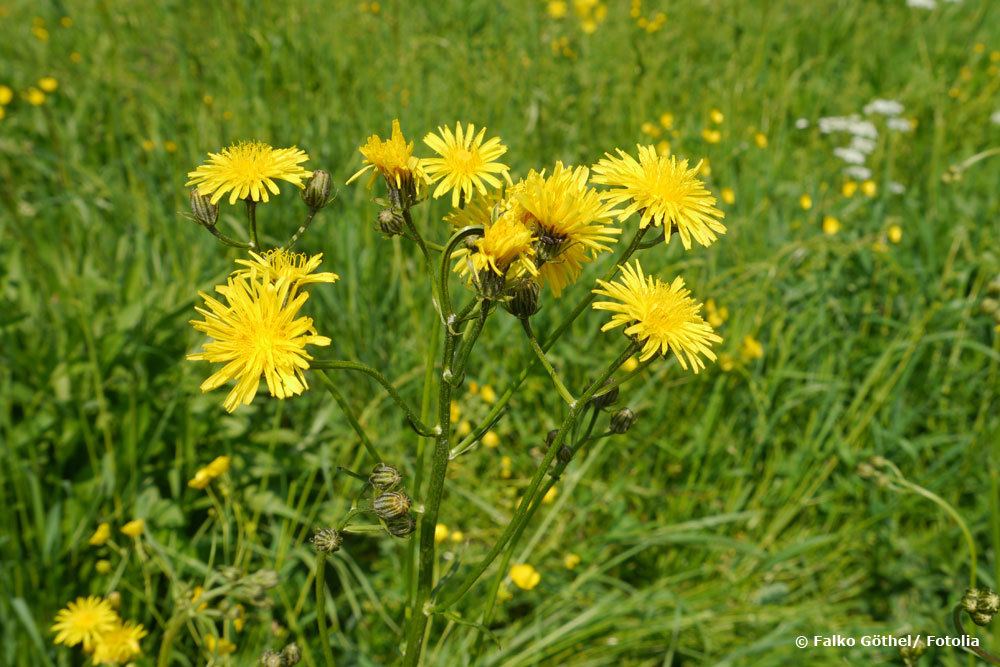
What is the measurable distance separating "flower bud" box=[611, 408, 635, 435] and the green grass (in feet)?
1.55

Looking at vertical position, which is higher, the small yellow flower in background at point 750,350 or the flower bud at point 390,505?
the small yellow flower in background at point 750,350

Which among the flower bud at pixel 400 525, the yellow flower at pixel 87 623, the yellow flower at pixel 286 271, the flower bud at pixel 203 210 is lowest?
the yellow flower at pixel 87 623

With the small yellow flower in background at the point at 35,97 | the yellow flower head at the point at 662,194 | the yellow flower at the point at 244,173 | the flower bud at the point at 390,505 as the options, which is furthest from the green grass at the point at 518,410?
the yellow flower head at the point at 662,194

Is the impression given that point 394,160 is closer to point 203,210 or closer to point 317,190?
point 317,190

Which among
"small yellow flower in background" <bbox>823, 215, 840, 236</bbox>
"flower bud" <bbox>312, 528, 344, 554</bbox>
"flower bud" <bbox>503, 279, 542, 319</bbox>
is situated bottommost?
"flower bud" <bbox>312, 528, 344, 554</bbox>

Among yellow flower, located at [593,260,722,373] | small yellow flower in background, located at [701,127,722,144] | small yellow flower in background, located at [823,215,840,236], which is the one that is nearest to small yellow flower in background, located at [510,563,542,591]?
yellow flower, located at [593,260,722,373]

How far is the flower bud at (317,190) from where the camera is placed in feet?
3.38

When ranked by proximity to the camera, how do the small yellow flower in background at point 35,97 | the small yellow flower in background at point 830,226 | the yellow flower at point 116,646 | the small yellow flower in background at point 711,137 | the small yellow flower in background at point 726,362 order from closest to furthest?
the yellow flower at point 116,646
the small yellow flower in background at point 726,362
the small yellow flower in background at point 830,226
the small yellow flower in background at point 35,97
the small yellow flower in background at point 711,137

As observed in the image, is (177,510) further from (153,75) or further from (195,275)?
Answer: (153,75)

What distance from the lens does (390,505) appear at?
90 cm

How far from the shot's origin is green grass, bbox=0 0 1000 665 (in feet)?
5.74

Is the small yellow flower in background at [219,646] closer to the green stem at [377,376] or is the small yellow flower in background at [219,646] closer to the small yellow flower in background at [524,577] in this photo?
the small yellow flower in background at [524,577]

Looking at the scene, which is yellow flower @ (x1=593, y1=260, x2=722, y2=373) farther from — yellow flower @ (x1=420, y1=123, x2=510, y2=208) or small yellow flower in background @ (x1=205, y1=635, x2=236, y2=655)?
small yellow flower in background @ (x1=205, y1=635, x2=236, y2=655)

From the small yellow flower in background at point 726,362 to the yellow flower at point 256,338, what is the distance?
1.58m
